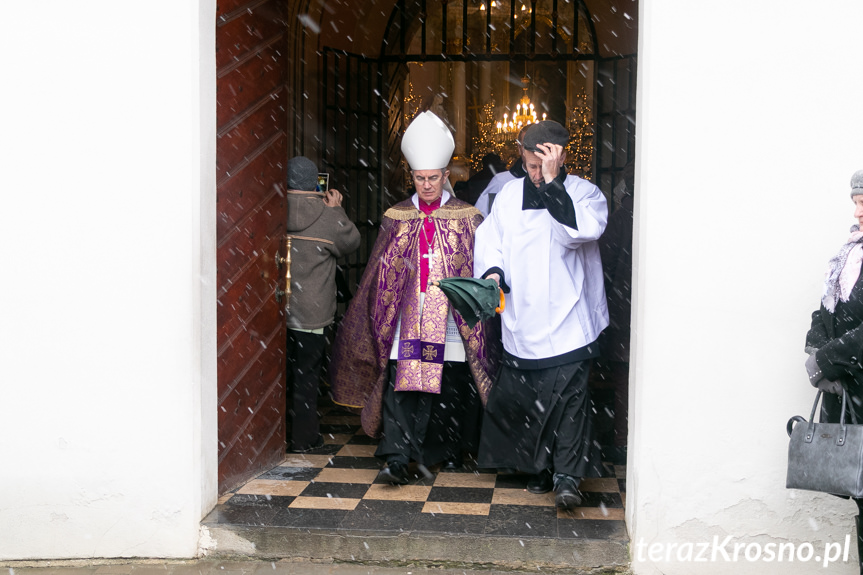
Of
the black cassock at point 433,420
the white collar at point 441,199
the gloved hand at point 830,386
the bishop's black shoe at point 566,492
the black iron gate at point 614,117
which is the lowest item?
the bishop's black shoe at point 566,492

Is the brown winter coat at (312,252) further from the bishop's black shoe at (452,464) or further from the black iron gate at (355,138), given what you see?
the black iron gate at (355,138)

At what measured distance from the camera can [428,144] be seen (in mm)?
4488

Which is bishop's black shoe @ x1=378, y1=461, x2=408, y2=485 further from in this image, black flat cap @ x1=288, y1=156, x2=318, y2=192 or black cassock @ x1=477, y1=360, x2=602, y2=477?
black flat cap @ x1=288, y1=156, x2=318, y2=192

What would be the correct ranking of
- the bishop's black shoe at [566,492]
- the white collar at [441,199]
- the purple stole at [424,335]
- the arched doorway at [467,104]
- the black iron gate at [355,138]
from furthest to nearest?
A: the black iron gate at [355,138], the arched doorway at [467,104], the white collar at [441,199], the purple stole at [424,335], the bishop's black shoe at [566,492]

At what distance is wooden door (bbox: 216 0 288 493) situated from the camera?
3926 mm

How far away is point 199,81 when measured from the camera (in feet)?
11.8

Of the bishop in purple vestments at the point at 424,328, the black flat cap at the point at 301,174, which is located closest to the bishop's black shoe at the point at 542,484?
the bishop in purple vestments at the point at 424,328

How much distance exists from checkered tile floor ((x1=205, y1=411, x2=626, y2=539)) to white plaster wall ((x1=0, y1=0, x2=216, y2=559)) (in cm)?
37

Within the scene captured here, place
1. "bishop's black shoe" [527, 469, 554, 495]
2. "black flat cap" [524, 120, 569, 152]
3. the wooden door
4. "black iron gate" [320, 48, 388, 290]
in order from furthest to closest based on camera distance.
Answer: "black iron gate" [320, 48, 388, 290]
"bishop's black shoe" [527, 469, 554, 495]
"black flat cap" [524, 120, 569, 152]
the wooden door

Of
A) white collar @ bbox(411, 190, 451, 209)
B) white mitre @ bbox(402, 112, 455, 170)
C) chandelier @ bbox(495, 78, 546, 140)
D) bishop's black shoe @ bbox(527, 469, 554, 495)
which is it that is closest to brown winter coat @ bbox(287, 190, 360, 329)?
white collar @ bbox(411, 190, 451, 209)

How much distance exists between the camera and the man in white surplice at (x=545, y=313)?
13.0ft

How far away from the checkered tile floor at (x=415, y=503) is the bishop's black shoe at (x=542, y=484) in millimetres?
38

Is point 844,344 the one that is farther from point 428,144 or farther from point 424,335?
point 428,144

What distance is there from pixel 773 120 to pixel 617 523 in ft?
5.58
